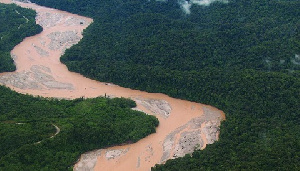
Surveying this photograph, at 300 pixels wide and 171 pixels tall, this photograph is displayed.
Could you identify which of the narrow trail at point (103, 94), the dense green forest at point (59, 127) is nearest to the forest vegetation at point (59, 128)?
the dense green forest at point (59, 127)

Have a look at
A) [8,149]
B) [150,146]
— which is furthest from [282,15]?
Answer: [8,149]

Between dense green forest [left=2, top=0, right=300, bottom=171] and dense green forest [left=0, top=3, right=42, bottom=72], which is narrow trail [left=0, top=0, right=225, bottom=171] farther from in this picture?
dense green forest [left=2, top=0, right=300, bottom=171]

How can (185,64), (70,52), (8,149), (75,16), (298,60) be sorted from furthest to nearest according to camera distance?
(75,16) → (70,52) → (185,64) → (298,60) → (8,149)

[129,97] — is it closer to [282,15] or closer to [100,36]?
[100,36]

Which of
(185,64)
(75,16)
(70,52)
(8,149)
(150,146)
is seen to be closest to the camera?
(8,149)

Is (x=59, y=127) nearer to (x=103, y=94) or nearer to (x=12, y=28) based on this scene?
(x=103, y=94)

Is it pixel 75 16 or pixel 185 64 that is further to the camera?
pixel 75 16

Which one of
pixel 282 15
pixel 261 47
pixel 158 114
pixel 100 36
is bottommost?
pixel 158 114
